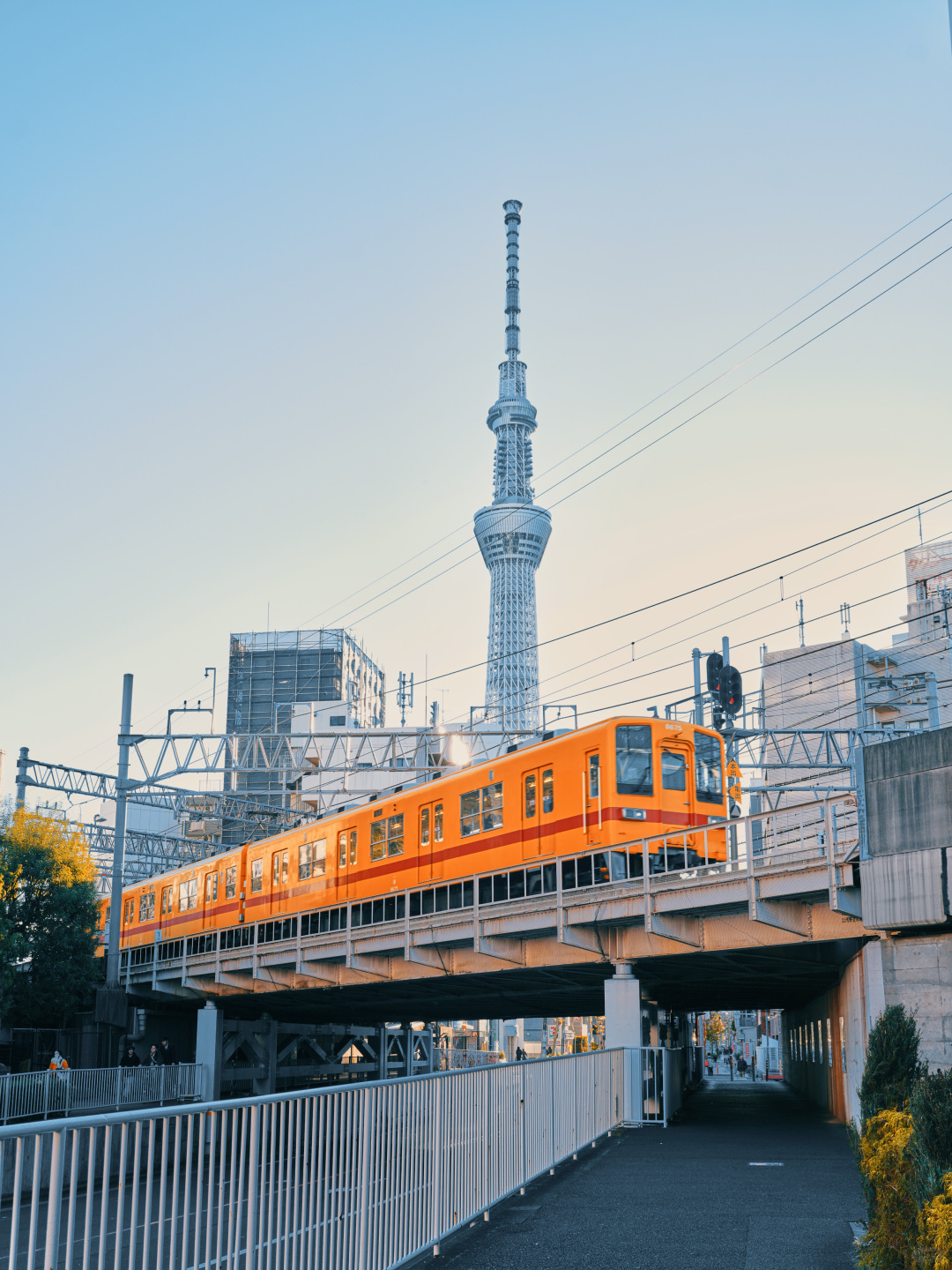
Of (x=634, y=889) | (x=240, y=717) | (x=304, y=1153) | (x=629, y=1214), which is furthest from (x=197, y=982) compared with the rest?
(x=240, y=717)

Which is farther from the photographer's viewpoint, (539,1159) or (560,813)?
(560,813)

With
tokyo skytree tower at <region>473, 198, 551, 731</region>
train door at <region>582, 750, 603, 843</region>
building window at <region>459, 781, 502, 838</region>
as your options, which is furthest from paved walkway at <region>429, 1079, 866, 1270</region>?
tokyo skytree tower at <region>473, 198, 551, 731</region>

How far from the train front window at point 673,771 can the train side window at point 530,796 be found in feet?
9.66

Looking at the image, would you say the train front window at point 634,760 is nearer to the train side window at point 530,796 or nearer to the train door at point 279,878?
the train side window at point 530,796

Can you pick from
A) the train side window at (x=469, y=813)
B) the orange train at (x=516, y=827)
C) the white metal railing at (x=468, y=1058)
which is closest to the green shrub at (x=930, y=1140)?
the orange train at (x=516, y=827)

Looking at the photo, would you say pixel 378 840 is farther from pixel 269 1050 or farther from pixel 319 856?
pixel 269 1050

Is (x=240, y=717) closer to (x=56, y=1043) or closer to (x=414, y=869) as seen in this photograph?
(x=56, y=1043)

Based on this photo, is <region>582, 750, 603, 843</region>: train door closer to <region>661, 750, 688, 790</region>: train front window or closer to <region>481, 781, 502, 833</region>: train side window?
<region>661, 750, 688, 790</region>: train front window

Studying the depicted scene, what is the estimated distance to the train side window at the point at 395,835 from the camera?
31219 millimetres

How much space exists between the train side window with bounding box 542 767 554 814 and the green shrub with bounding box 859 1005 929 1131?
14866mm

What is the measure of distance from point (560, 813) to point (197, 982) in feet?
65.7

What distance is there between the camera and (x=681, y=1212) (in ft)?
40.9

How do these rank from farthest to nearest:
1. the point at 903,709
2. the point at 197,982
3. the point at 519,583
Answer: the point at 519,583 < the point at 903,709 < the point at 197,982

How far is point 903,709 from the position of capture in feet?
221
